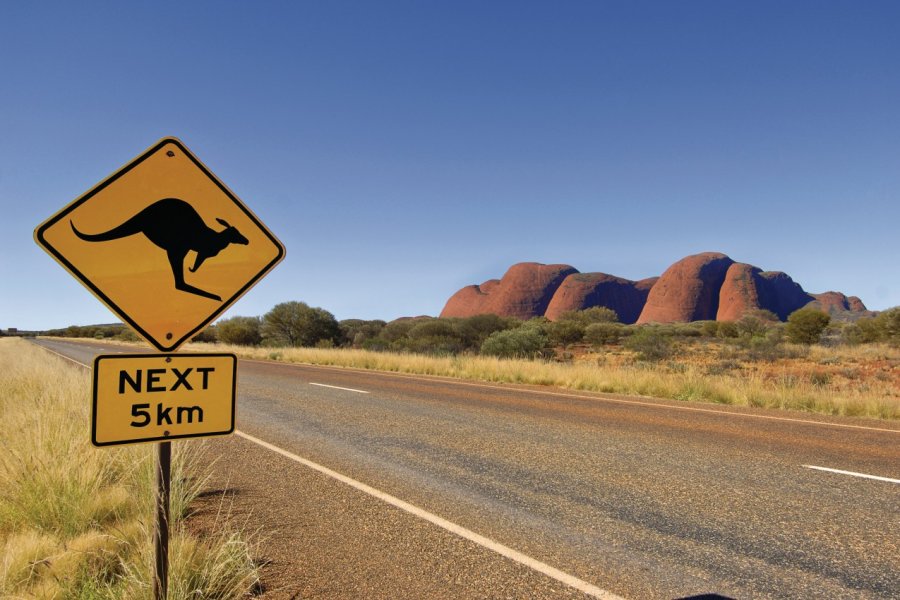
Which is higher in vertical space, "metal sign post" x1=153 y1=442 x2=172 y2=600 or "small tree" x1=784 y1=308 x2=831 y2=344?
"small tree" x1=784 y1=308 x2=831 y2=344

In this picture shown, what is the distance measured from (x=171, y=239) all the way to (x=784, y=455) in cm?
700

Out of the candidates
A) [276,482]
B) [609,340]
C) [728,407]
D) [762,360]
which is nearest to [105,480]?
[276,482]

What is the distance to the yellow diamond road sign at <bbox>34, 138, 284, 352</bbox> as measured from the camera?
2244 mm

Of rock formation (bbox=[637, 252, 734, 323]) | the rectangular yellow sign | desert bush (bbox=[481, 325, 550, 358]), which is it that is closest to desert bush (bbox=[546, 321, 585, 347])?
desert bush (bbox=[481, 325, 550, 358])

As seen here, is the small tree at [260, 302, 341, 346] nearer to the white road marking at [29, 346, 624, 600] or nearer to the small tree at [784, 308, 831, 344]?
the small tree at [784, 308, 831, 344]

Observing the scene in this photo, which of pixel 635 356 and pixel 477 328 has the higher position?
pixel 477 328

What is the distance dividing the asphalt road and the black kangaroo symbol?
6.38 ft

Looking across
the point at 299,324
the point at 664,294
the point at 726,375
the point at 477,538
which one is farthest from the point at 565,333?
the point at 664,294

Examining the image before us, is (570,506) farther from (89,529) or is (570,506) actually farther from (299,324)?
(299,324)

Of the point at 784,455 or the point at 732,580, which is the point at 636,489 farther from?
the point at 784,455

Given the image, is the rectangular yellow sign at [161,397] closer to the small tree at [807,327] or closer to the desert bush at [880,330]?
the desert bush at [880,330]

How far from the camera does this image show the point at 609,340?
39.3 meters

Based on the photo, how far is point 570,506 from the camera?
172 inches

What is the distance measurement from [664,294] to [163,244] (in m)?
124
